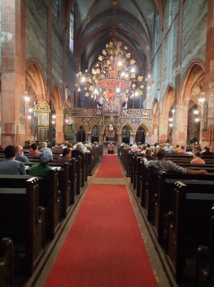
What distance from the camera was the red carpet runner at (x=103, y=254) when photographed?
9.11ft

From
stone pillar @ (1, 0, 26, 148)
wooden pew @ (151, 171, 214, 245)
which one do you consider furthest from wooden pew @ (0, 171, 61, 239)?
stone pillar @ (1, 0, 26, 148)

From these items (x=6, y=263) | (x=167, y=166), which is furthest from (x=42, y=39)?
(x=6, y=263)

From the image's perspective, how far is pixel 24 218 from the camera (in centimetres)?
283

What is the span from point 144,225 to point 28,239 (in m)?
2.50

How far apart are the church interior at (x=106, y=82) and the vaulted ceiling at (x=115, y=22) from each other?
116mm

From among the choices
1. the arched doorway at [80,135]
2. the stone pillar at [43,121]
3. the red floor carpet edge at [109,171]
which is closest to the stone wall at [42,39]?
the stone pillar at [43,121]

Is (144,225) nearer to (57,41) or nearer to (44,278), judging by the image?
(44,278)

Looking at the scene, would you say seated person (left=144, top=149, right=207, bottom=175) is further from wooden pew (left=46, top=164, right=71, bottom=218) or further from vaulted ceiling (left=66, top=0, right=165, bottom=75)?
vaulted ceiling (left=66, top=0, right=165, bottom=75)

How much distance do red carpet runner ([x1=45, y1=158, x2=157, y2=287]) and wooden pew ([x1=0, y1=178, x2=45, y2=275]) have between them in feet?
1.28

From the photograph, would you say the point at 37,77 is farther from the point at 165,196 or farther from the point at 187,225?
the point at 187,225

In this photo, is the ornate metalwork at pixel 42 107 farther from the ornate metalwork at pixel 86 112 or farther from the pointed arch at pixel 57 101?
the ornate metalwork at pixel 86 112

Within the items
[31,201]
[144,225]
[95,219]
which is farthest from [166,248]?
[31,201]

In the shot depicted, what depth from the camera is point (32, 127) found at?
78.9 feet

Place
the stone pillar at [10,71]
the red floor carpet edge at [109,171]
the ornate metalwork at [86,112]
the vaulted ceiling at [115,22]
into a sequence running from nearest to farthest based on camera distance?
1. the red floor carpet edge at [109,171]
2. the stone pillar at [10,71]
3. the ornate metalwork at [86,112]
4. the vaulted ceiling at [115,22]
